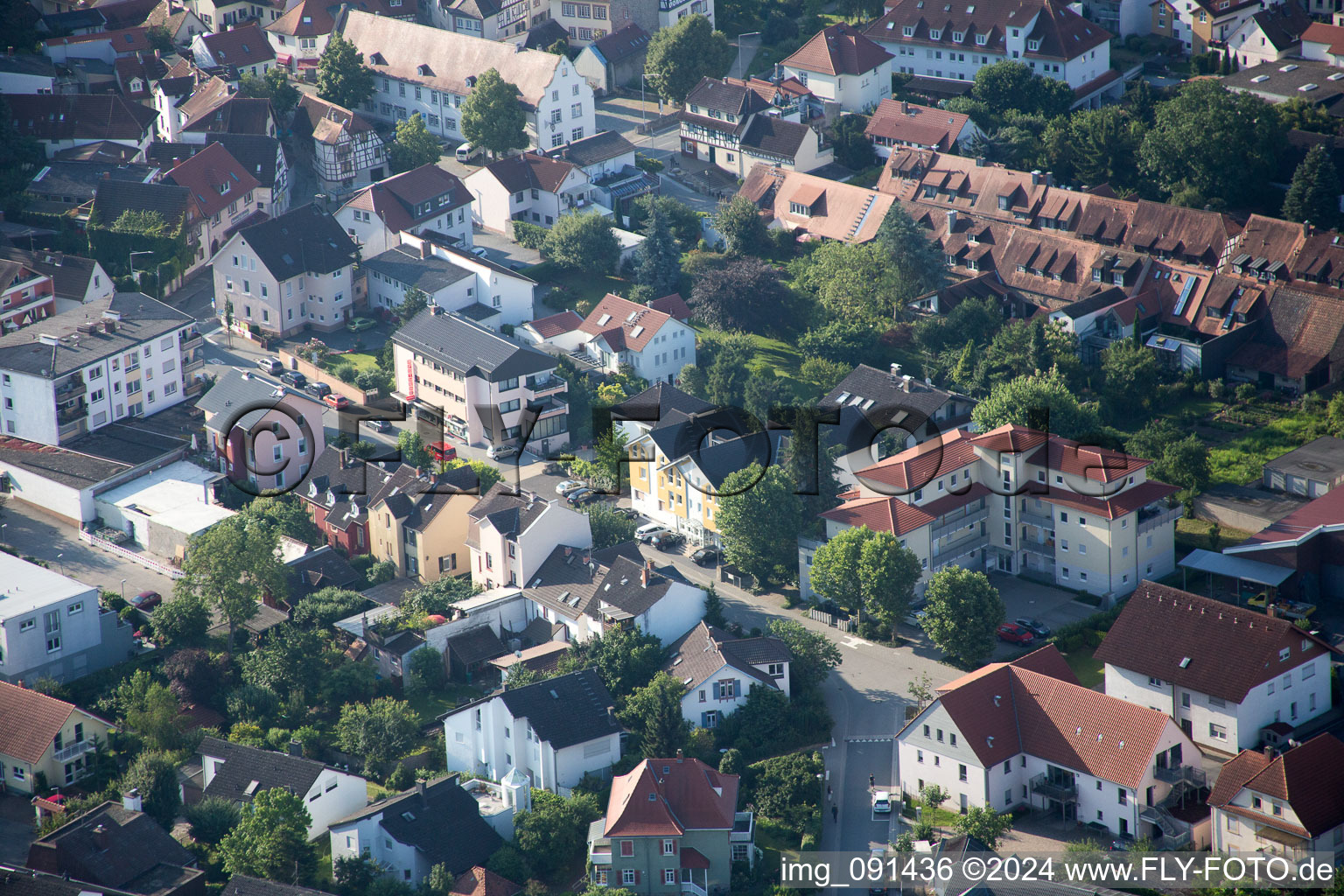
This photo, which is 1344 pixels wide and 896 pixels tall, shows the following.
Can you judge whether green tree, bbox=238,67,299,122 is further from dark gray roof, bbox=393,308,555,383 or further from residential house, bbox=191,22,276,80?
dark gray roof, bbox=393,308,555,383

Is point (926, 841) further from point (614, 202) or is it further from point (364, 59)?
point (364, 59)

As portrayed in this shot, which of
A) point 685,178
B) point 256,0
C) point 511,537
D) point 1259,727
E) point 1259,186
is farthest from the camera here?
point 256,0

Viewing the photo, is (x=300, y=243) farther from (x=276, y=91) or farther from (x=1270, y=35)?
(x=1270, y=35)

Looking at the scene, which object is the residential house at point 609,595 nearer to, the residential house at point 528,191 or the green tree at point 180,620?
the green tree at point 180,620

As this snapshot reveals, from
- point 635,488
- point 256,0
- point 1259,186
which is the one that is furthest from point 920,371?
point 256,0

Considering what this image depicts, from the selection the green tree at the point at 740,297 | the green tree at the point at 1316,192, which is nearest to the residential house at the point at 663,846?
the green tree at the point at 740,297

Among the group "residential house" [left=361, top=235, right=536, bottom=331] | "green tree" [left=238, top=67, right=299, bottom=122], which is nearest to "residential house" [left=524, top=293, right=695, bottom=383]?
"residential house" [left=361, top=235, right=536, bottom=331]

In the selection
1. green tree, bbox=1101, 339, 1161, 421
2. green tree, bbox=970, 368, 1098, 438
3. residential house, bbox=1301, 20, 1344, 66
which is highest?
residential house, bbox=1301, 20, 1344, 66

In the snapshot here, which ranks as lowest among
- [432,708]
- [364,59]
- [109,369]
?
[432,708]
